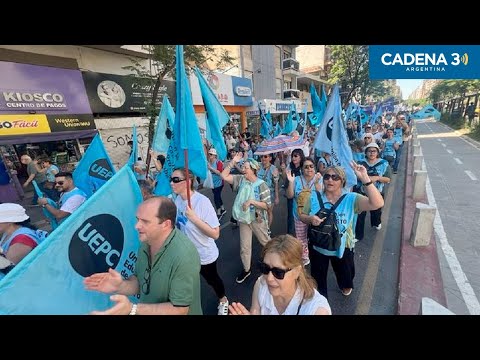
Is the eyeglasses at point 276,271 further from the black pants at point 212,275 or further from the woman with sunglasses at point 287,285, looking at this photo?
the black pants at point 212,275

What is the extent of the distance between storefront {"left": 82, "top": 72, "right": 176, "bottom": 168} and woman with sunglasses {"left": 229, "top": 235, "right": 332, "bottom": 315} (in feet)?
34.1

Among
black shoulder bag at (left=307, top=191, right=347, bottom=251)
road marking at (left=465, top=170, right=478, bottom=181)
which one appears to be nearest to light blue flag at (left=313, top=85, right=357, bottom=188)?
black shoulder bag at (left=307, top=191, right=347, bottom=251)

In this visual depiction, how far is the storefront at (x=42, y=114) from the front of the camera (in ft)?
27.3

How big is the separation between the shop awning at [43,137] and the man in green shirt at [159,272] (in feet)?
30.2

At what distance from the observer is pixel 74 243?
5.10ft

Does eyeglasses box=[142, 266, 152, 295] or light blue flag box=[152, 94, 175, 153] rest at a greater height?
light blue flag box=[152, 94, 175, 153]

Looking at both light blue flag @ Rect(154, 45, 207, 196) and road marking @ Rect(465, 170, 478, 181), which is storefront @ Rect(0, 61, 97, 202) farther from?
road marking @ Rect(465, 170, 478, 181)

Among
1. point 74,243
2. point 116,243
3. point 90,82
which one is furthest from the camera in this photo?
point 90,82

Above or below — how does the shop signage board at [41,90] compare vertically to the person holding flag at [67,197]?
above

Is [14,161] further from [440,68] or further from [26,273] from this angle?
[440,68]

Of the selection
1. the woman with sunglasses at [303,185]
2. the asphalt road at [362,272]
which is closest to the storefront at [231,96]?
the asphalt road at [362,272]

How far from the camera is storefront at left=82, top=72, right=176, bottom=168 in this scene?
10.9 meters

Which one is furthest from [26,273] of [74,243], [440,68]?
[440,68]

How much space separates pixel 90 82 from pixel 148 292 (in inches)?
460
